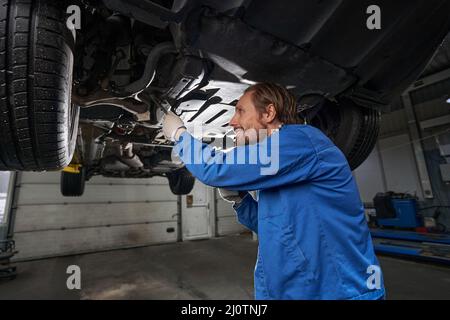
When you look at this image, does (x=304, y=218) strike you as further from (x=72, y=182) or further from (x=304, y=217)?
(x=72, y=182)

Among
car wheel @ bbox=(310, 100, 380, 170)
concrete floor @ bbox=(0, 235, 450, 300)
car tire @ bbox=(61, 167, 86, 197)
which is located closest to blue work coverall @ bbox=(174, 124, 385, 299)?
car wheel @ bbox=(310, 100, 380, 170)

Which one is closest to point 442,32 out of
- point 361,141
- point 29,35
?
point 361,141

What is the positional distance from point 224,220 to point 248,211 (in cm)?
749

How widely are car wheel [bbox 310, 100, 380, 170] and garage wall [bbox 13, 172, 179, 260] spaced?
5.95 metres

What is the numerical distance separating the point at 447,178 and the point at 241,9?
22.2 ft

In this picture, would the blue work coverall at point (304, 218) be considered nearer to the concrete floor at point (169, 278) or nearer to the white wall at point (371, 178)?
the concrete floor at point (169, 278)

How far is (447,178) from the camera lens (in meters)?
5.46

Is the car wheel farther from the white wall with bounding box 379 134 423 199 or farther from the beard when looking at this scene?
the white wall with bounding box 379 134 423 199

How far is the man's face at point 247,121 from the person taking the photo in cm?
84

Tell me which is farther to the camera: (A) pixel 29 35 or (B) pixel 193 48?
(B) pixel 193 48

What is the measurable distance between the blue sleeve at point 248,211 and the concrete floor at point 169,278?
2.08 m

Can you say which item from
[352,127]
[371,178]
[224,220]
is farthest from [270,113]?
[224,220]
